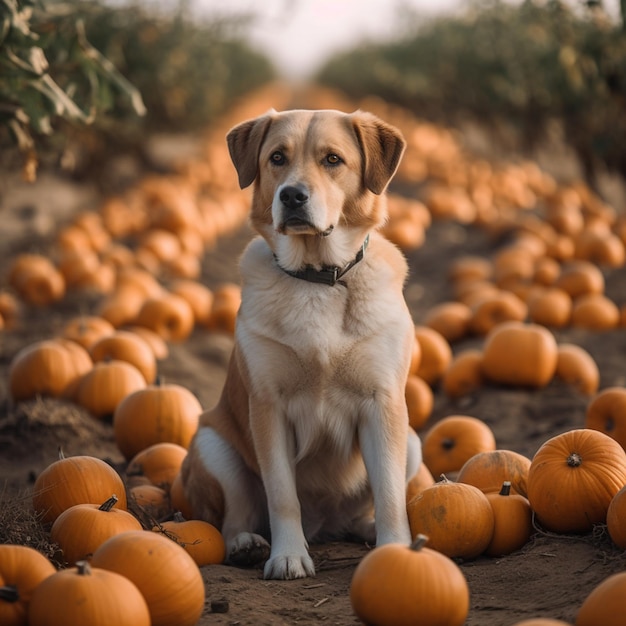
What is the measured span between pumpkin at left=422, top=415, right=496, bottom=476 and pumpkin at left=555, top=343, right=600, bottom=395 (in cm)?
178

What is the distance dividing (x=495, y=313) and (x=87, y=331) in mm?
3541

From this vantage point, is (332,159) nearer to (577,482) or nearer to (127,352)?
(577,482)

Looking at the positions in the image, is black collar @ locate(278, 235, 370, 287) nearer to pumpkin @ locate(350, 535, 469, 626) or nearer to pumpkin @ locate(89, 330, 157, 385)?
pumpkin @ locate(350, 535, 469, 626)

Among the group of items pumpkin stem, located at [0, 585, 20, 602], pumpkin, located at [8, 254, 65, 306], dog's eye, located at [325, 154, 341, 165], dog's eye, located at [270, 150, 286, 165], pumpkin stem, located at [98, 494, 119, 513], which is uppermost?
dog's eye, located at [270, 150, 286, 165]

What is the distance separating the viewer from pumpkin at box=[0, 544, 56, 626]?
2797 mm

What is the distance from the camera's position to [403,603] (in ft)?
9.32

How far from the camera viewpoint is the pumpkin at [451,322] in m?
8.16

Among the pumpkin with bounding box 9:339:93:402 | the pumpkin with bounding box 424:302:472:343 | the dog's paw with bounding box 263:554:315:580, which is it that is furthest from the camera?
the pumpkin with bounding box 424:302:472:343

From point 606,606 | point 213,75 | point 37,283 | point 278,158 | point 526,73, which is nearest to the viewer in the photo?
point 606,606

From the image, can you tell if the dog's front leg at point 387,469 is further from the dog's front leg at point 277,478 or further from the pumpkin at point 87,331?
the pumpkin at point 87,331

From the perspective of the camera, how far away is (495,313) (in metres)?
8.08

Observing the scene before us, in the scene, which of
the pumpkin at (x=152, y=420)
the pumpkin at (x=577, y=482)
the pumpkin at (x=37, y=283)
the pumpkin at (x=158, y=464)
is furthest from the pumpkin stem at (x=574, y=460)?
the pumpkin at (x=37, y=283)

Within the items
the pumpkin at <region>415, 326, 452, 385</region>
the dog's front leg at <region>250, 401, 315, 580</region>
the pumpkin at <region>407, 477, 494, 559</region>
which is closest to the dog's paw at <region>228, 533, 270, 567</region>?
the dog's front leg at <region>250, 401, 315, 580</region>

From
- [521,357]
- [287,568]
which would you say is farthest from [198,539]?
[521,357]
